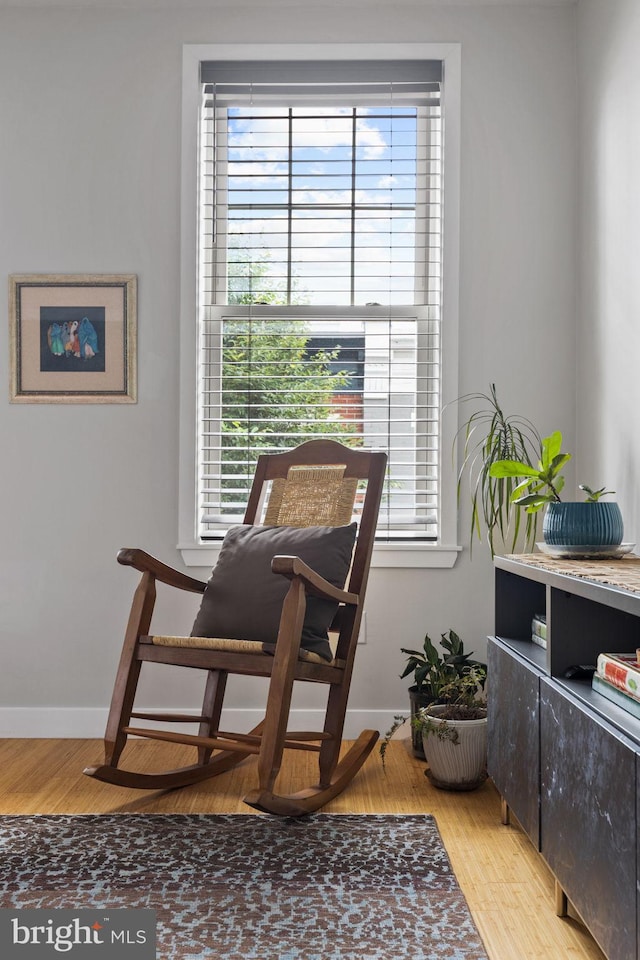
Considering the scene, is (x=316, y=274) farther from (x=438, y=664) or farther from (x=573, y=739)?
(x=573, y=739)

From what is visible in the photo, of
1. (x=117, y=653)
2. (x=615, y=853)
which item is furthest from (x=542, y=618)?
(x=117, y=653)

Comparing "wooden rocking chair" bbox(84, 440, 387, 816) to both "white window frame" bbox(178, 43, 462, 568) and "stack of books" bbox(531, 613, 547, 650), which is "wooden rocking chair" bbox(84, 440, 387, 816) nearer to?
"white window frame" bbox(178, 43, 462, 568)

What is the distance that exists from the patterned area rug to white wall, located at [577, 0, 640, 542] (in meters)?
1.17

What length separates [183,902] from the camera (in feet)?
5.68

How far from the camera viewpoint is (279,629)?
222cm

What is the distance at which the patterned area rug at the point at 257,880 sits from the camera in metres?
1.59

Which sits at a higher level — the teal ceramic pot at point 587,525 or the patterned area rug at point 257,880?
the teal ceramic pot at point 587,525

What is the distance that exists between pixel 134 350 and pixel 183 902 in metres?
1.96

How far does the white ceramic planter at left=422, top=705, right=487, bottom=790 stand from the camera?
2.48 m

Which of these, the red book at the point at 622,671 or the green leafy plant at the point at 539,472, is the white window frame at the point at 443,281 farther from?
the red book at the point at 622,671

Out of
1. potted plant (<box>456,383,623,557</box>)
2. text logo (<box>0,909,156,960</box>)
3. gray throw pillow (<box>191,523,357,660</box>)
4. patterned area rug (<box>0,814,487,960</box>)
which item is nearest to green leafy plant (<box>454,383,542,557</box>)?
potted plant (<box>456,383,623,557</box>)

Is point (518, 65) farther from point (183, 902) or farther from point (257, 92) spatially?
point (183, 902)

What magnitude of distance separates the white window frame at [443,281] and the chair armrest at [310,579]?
679 mm

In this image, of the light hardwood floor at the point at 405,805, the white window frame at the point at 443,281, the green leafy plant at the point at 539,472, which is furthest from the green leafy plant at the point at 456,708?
the green leafy plant at the point at 539,472
